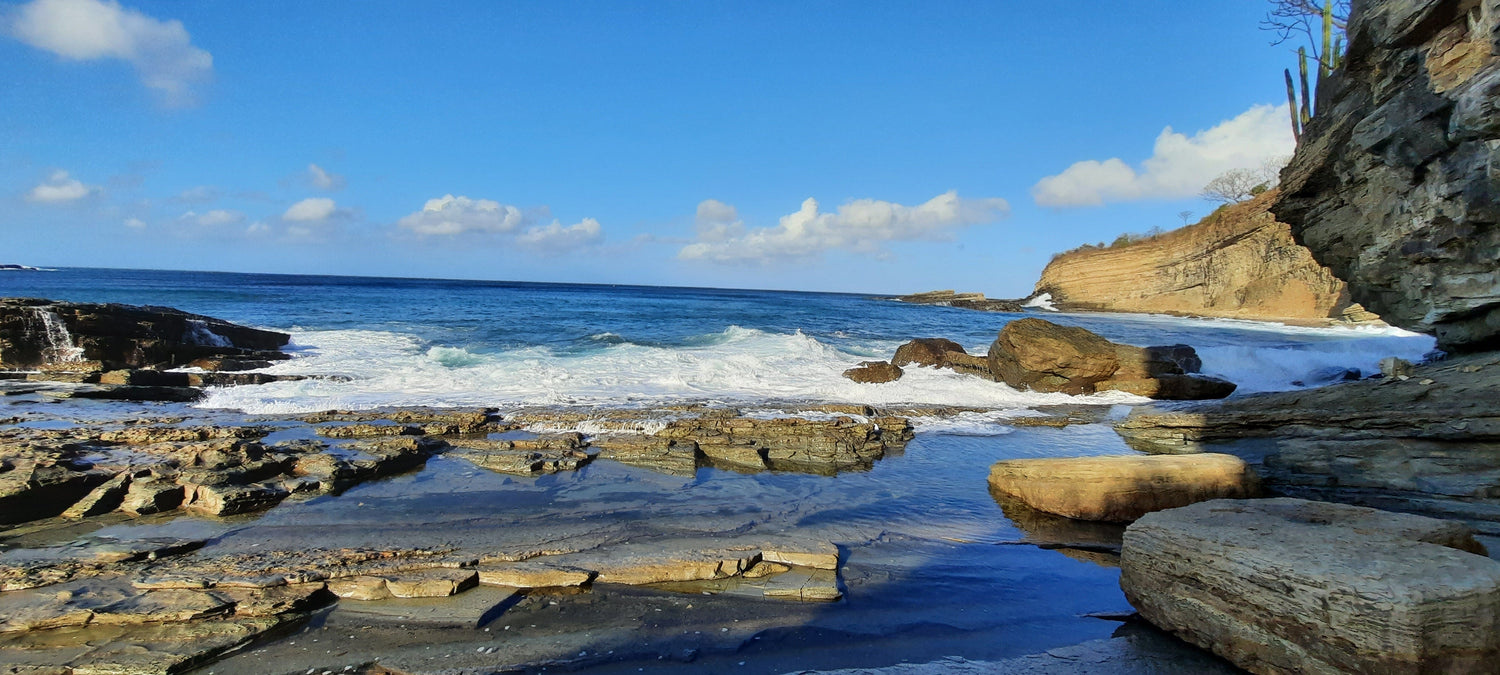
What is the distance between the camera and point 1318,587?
3373 millimetres

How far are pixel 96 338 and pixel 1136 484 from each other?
19.6 m

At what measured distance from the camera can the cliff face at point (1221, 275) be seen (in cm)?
3941

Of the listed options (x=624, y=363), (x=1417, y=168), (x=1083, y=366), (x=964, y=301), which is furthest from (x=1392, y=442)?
(x=964, y=301)

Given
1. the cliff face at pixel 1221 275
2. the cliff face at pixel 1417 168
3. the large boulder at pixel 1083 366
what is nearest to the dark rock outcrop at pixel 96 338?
the large boulder at pixel 1083 366

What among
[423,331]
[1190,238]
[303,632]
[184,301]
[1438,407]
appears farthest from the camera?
[1190,238]

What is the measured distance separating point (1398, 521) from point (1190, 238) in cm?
5180

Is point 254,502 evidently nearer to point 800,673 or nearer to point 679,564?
point 679,564

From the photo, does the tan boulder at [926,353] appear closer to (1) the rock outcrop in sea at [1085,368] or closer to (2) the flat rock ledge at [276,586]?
(1) the rock outcrop in sea at [1085,368]

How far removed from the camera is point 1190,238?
4653 cm

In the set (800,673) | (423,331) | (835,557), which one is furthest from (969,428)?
(423,331)

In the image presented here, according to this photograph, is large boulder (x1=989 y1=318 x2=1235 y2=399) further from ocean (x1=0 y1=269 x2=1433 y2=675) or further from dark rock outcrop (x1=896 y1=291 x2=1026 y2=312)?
dark rock outcrop (x1=896 y1=291 x2=1026 y2=312)

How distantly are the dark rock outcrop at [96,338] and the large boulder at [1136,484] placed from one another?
57.8 feet

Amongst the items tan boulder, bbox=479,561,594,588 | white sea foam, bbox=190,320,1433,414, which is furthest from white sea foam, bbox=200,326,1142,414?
tan boulder, bbox=479,561,594,588

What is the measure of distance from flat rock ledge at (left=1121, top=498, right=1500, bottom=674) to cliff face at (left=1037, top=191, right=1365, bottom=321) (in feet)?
126
